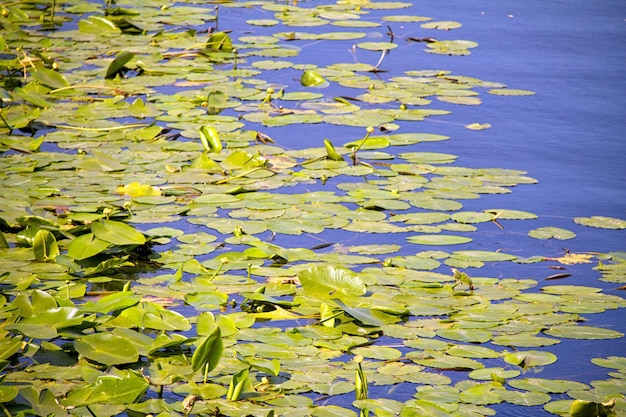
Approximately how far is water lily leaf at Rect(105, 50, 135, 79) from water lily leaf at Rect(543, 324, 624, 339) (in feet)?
8.17

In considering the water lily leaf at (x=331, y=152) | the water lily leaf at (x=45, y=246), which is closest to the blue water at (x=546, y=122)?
the water lily leaf at (x=331, y=152)

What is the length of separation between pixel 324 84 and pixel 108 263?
1.83m

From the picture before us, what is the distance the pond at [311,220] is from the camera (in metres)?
1.84

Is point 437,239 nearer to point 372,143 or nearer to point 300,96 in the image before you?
point 372,143

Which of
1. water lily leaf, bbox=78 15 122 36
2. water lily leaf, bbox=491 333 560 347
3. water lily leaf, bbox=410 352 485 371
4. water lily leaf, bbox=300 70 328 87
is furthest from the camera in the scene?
water lily leaf, bbox=78 15 122 36

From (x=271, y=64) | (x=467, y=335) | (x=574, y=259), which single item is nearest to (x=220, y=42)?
(x=271, y=64)

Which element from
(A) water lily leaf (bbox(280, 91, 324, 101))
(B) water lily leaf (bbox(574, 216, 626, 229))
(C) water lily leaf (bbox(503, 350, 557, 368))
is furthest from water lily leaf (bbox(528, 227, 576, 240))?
(A) water lily leaf (bbox(280, 91, 324, 101))

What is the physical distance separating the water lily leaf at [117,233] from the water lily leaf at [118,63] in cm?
168

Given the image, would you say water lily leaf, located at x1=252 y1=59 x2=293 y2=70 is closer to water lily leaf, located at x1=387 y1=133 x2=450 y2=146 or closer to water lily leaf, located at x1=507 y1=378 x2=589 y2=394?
water lily leaf, located at x1=387 y1=133 x2=450 y2=146

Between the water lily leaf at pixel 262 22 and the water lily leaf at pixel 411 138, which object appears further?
the water lily leaf at pixel 262 22

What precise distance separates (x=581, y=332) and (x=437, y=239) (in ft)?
1.96

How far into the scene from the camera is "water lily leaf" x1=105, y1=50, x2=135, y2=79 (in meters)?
3.91

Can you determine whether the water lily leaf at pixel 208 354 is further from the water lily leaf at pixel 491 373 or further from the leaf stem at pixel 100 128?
the leaf stem at pixel 100 128

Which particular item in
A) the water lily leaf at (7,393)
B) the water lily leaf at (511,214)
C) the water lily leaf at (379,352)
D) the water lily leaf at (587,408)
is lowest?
the water lily leaf at (379,352)
